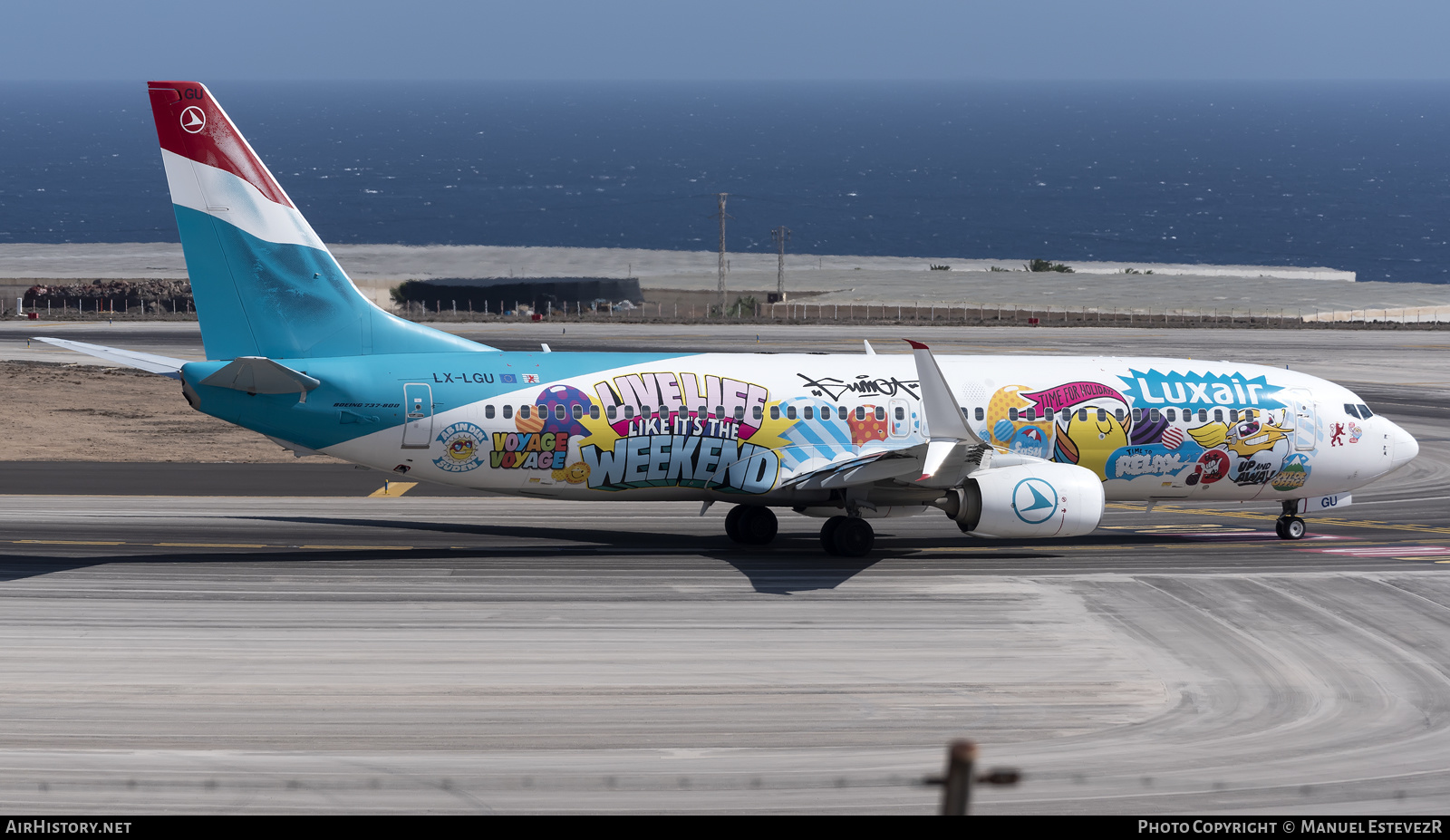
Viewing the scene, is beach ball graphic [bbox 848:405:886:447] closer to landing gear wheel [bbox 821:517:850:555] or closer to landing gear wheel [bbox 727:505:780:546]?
landing gear wheel [bbox 821:517:850:555]

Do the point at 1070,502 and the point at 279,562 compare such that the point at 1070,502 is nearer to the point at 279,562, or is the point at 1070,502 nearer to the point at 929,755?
the point at 929,755

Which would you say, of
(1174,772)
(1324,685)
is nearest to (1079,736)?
(1174,772)

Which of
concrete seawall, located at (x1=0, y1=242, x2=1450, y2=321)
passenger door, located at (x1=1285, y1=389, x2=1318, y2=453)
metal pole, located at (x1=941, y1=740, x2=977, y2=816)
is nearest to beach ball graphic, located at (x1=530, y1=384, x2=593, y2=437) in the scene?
passenger door, located at (x1=1285, y1=389, x2=1318, y2=453)

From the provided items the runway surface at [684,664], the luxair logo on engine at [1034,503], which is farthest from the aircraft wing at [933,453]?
the runway surface at [684,664]

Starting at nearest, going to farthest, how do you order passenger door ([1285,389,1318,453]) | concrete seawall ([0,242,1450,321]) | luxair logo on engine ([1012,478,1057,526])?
luxair logo on engine ([1012,478,1057,526])
passenger door ([1285,389,1318,453])
concrete seawall ([0,242,1450,321])

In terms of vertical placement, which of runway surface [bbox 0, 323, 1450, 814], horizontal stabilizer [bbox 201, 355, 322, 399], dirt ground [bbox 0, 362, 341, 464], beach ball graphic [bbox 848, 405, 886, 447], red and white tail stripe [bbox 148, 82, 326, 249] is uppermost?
red and white tail stripe [bbox 148, 82, 326, 249]

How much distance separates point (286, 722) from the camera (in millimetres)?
20156

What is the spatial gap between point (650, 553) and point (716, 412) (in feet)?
12.2

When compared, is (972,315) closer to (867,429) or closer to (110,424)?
(110,424)

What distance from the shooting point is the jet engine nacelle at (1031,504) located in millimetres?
29781

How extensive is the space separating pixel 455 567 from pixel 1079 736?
50.1 ft

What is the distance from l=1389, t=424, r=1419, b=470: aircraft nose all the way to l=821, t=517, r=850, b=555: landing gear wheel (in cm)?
1502

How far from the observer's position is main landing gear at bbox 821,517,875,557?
3212cm

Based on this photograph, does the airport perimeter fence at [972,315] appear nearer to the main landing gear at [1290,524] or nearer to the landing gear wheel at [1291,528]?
the main landing gear at [1290,524]
